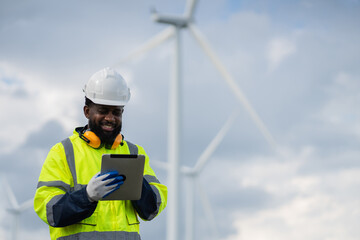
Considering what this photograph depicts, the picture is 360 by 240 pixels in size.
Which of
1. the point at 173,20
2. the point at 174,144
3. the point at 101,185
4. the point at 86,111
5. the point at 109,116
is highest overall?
the point at 173,20

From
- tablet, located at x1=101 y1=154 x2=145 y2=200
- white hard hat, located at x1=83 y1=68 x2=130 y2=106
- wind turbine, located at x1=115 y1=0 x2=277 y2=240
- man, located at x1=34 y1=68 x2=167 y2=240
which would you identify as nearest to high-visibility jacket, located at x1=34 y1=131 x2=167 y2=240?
man, located at x1=34 y1=68 x2=167 y2=240

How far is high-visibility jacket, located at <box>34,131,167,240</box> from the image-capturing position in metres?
5.80

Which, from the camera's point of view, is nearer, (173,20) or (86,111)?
(86,111)

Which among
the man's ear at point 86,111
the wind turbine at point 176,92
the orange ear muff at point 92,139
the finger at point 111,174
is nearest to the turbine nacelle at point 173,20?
the wind turbine at point 176,92

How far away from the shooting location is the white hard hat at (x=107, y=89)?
6.36 meters

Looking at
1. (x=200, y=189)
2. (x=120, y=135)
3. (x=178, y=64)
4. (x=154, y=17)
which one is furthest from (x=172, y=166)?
(x=200, y=189)

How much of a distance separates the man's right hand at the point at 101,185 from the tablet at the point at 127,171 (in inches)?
3.3

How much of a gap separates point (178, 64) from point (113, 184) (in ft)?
45.5

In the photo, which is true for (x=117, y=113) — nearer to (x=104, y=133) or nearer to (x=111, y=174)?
(x=104, y=133)

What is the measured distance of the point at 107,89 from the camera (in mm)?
6371

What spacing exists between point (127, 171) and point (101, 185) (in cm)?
35

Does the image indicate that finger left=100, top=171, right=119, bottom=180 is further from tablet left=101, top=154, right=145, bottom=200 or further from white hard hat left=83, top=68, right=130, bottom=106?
white hard hat left=83, top=68, right=130, bottom=106

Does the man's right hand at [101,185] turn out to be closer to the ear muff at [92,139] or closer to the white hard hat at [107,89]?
the ear muff at [92,139]

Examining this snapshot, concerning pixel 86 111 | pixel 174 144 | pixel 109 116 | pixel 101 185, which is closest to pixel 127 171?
pixel 101 185
